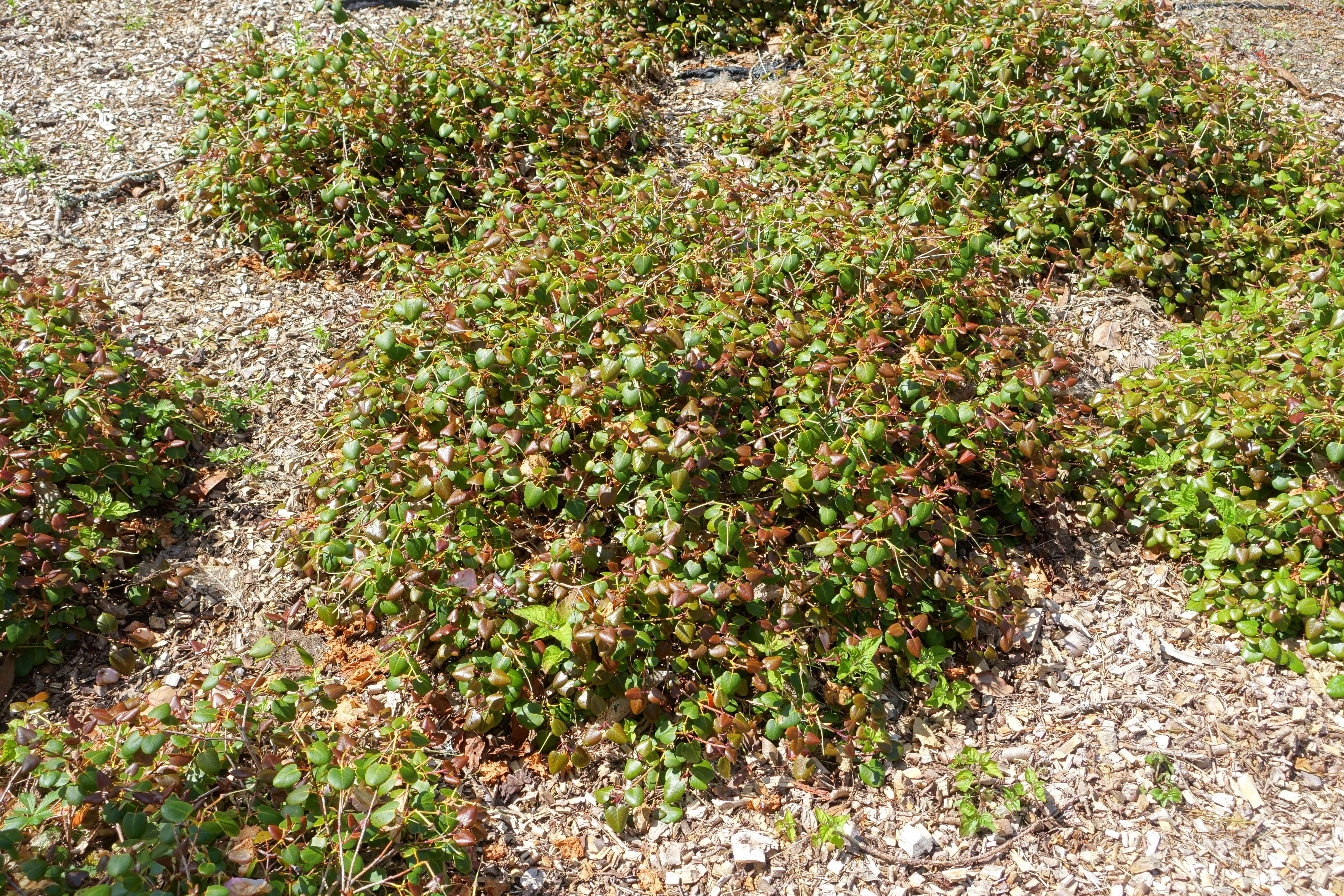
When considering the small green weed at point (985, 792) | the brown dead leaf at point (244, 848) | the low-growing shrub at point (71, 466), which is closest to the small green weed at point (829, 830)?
the small green weed at point (985, 792)

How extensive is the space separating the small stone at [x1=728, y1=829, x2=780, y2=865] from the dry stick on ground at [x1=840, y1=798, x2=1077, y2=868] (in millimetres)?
245

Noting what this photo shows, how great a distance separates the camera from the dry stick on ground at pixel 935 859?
2.87 m

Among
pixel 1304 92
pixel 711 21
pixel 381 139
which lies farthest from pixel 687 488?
pixel 1304 92

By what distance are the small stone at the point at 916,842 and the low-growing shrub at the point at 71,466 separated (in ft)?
8.99

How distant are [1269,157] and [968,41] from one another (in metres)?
1.78

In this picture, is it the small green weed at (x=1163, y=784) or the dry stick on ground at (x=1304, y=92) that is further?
the dry stick on ground at (x=1304, y=92)

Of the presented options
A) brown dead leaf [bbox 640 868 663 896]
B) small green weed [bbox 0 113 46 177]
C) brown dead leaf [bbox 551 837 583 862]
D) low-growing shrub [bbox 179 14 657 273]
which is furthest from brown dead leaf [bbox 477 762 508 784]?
small green weed [bbox 0 113 46 177]

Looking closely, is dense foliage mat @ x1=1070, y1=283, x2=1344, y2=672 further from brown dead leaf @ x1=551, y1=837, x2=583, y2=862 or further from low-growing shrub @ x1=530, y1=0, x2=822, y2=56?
low-growing shrub @ x1=530, y1=0, x2=822, y2=56

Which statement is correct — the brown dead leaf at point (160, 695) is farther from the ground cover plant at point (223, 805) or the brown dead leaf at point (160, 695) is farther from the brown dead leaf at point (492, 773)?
the brown dead leaf at point (492, 773)

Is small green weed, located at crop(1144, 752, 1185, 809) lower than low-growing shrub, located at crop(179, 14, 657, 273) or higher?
lower

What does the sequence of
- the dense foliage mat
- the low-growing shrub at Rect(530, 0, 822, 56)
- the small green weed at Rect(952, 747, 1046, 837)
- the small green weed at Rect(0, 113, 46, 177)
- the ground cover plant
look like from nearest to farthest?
the ground cover plant < the small green weed at Rect(952, 747, 1046, 837) < the dense foliage mat < the small green weed at Rect(0, 113, 46, 177) < the low-growing shrub at Rect(530, 0, 822, 56)

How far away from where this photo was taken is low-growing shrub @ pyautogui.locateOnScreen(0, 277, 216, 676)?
10.3 ft

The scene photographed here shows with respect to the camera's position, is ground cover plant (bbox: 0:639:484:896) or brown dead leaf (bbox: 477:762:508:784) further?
brown dead leaf (bbox: 477:762:508:784)

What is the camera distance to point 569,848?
287 centimetres
